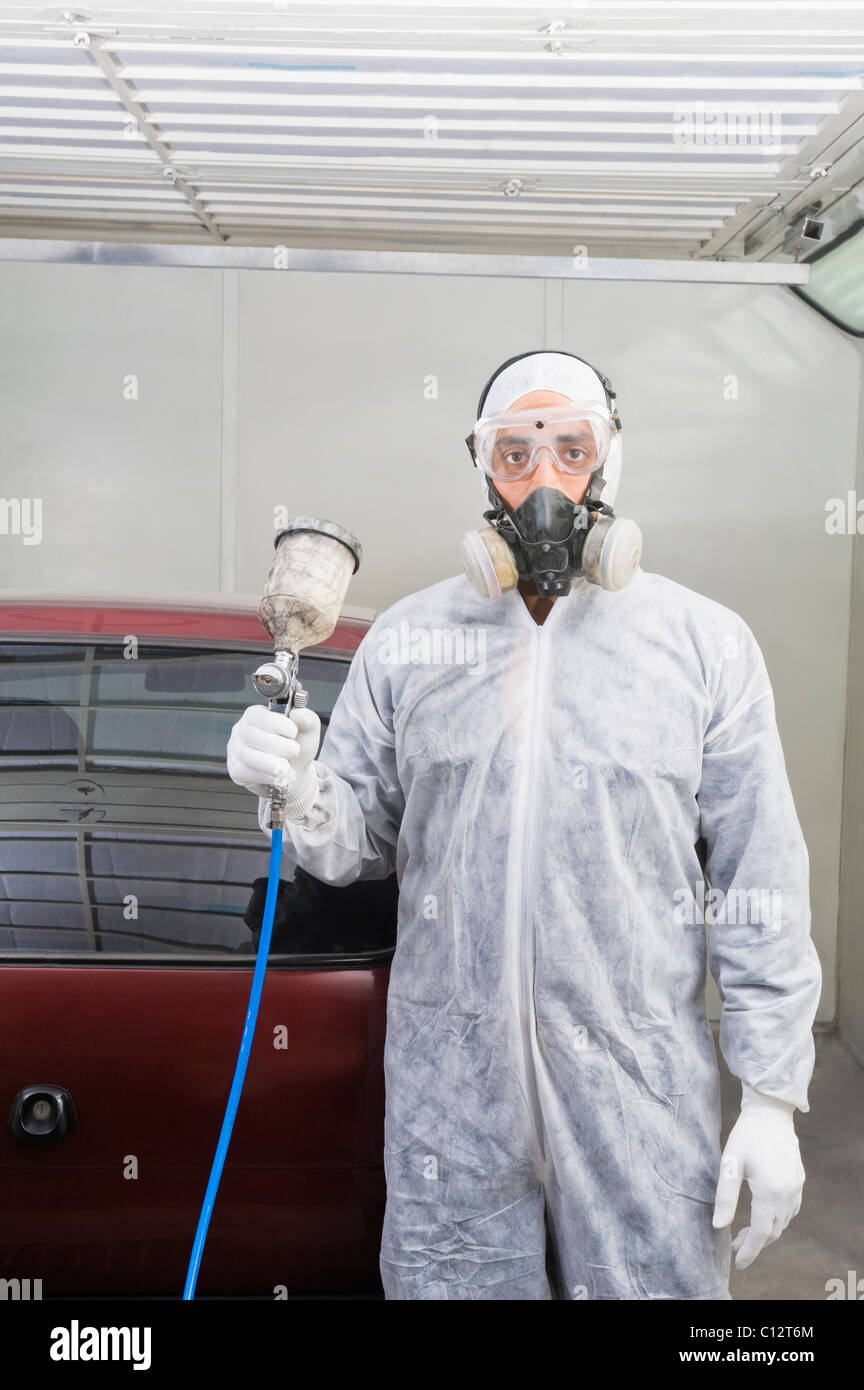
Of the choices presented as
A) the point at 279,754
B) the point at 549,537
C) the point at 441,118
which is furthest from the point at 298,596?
the point at 441,118

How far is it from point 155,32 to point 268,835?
162 centimetres

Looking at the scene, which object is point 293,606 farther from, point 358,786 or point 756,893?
point 756,893

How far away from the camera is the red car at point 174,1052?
1.49 metres

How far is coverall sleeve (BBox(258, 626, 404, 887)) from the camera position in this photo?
4.56ft

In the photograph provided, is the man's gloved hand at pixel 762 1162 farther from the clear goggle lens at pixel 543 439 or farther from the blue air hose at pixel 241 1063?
the clear goggle lens at pixel 543 439

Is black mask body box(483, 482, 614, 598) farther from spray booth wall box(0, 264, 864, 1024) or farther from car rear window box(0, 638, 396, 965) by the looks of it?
spray booth wall box(0, 264, 864, 1024)

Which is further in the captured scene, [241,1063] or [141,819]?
[141,819]

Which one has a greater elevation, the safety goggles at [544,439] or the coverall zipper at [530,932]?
the safety goggles at [544,439]

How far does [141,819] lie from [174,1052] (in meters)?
0.34

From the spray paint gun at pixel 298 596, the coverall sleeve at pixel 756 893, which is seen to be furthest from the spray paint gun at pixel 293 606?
the coverall sleeve at pixel 756 893

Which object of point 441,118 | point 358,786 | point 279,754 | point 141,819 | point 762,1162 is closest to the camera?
point 279,754

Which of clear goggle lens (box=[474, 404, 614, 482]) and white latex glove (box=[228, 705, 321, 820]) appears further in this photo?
clear goggle lens (box=[474, 404, 614, 482])

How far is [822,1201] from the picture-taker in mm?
2543

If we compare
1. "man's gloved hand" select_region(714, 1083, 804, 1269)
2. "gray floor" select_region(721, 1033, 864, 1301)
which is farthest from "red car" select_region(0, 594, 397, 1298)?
"gray floor" select_region(721, 1033, 864, 1301)
